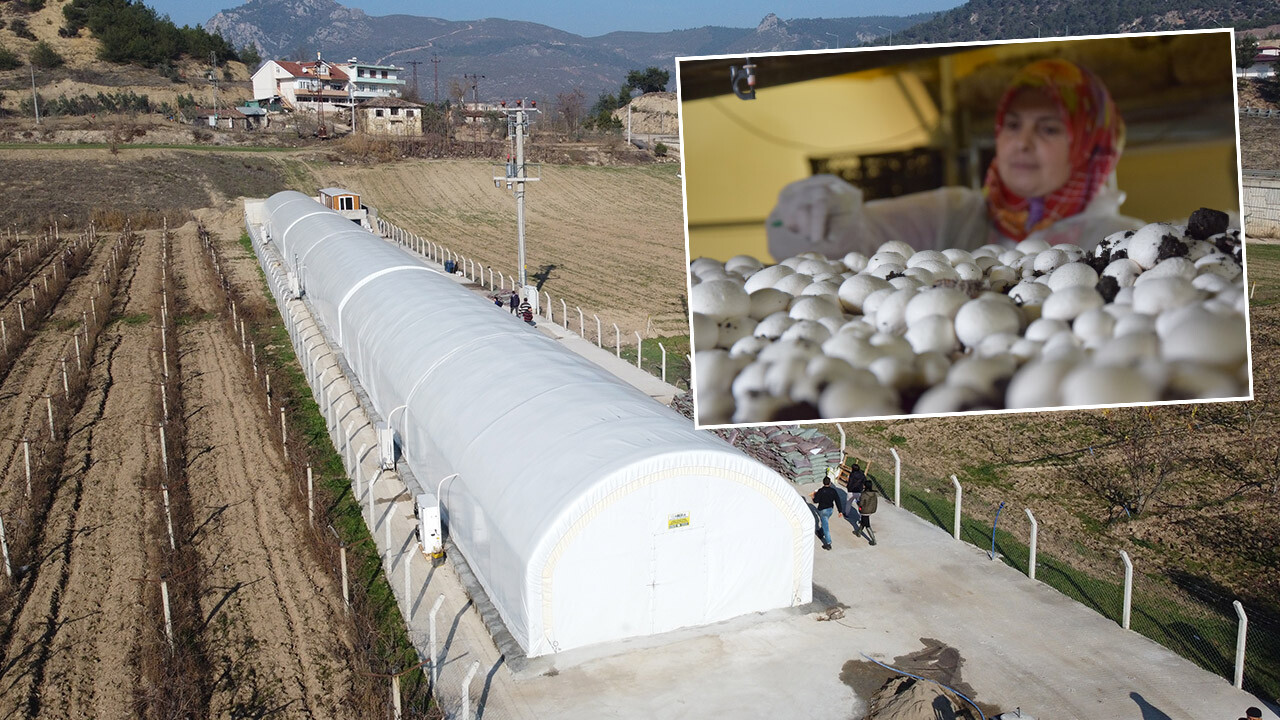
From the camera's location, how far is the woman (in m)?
4.51

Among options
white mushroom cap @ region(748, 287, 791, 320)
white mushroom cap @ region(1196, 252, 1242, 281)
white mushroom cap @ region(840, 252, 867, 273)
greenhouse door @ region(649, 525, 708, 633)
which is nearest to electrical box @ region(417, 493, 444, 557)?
greenhouse door @ region(649, 525, 708, 633)

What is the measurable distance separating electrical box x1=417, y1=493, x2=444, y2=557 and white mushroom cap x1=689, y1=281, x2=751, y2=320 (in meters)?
7.24

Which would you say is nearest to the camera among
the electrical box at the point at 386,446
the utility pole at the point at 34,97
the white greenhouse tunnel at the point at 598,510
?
the white greenhouse tunnel at the point at 598,510

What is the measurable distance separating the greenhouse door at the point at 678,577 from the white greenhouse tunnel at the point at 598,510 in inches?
0.5

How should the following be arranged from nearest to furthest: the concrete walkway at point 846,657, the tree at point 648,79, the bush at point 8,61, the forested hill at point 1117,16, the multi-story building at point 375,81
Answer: the concrete walkway at point 846,657, the bush at point 8,61, the tree at point 648,79, the forested hill at point 1117,16, the multi-story building at point 375,81

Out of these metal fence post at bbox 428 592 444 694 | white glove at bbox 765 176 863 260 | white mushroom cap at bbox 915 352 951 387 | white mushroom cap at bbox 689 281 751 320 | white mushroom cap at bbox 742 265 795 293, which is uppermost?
white glove at bbox 765 176 863 260

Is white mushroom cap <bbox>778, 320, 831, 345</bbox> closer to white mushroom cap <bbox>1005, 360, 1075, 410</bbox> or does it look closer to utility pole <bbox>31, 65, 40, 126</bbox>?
white mushroom cap <bbox>1005, 360, 1075, 410</bbox>

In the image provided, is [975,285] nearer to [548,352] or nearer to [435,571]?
[435,571]

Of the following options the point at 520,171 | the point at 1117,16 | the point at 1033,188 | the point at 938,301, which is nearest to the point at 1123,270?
the point at 1033,188

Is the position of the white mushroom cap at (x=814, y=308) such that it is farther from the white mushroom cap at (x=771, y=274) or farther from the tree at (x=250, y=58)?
the tree at (x=250, y=58)

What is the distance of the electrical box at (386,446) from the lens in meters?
13.9

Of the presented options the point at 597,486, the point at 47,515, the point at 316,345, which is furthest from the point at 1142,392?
the point at 316,345

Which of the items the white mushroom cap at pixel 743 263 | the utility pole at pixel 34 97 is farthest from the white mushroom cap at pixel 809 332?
the utility pole at pixel 34 97

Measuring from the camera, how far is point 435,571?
447 inches
